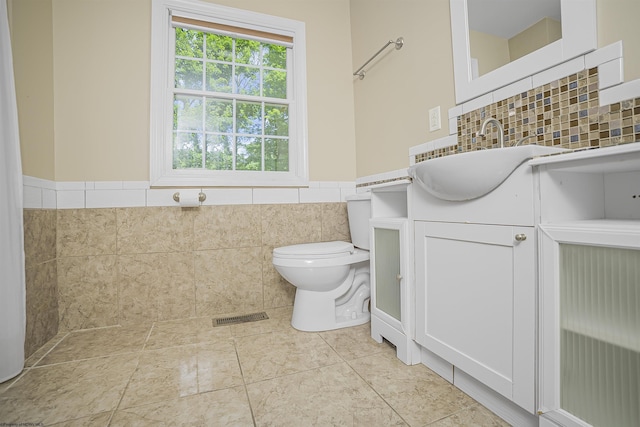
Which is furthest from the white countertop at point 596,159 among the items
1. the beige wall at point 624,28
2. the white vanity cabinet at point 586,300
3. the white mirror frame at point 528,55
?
the white mirror frame at point 528,55

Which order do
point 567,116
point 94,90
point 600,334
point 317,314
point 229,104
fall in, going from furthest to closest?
point 229,104
point 94,90
point 317,314
point 567,116
point 600,334

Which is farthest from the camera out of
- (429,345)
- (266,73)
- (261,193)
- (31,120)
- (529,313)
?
(266,73)

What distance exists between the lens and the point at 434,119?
1.56 metres

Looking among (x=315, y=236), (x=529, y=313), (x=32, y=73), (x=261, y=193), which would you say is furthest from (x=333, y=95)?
(x=529, y=313)

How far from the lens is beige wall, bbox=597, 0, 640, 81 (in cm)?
83

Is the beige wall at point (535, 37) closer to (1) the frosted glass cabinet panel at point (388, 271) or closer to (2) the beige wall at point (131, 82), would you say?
(2) the beige wall at point (131, 82)

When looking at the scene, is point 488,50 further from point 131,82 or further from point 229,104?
point 131,82

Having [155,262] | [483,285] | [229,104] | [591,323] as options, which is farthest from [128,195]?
[591,323]

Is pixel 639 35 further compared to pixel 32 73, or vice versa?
pixel 32 73

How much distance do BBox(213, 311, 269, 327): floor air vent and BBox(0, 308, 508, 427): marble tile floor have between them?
0.17 meters

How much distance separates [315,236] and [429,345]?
3.82 ft

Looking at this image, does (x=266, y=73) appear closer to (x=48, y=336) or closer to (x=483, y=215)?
(x=483, y=215)

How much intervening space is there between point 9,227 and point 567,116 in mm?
2092

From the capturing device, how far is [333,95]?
2.29 meters
